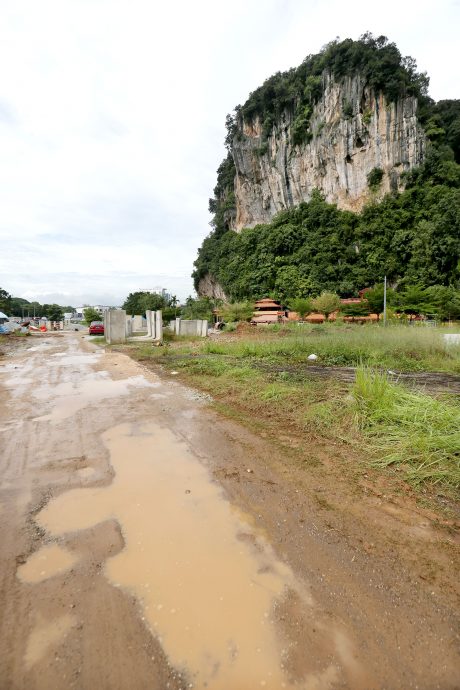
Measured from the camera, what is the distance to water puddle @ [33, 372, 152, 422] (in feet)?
17.2

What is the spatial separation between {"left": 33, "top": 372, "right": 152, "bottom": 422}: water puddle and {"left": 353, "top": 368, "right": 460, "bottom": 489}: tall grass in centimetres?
434

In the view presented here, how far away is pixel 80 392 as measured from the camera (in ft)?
21.3

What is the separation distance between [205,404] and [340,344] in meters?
7.11

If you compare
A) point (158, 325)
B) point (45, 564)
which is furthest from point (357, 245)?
point (45, 564)

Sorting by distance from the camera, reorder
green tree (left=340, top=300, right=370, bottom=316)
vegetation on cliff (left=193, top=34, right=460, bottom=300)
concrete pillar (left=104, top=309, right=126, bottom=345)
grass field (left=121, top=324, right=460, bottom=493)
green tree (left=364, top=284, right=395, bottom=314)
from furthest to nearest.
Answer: vegetation on cliff (left=193, top=34, right=460, bottom=300) → green tree (left=340, top=300, right=370, bottom=316) → green tree (left=364, top=284, right=395, bottom=314) → concrete pillar (left=104, top=309, right=126, bottom=345) → grass field (left=121, top=324, right=460, bottom=493)

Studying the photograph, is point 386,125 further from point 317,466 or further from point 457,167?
point 317,466

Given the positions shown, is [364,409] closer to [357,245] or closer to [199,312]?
[199,312]

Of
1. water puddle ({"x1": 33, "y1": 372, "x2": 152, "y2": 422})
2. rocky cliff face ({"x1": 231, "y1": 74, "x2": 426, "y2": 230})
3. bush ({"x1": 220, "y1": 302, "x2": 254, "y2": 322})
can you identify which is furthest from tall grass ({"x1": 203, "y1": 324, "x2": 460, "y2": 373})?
rocky cliff face ({"x1": 231, "y1": 74, "x2": 426, "y2": 230})

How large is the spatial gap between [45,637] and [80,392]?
5.41 meters

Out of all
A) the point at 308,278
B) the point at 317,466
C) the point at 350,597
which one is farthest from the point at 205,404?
the point at 308,278

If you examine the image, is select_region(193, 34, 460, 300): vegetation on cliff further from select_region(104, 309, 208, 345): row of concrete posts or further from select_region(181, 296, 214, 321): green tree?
select_region(104, 309, 208, 345): row of concrete posts

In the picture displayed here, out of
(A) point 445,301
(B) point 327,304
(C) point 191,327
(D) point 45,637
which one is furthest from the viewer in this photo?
(B) point 327,304

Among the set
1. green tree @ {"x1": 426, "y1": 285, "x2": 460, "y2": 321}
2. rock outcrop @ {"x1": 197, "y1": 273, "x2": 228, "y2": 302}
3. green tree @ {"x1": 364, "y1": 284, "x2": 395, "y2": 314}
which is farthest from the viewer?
rock outcrop @ {"x1": 197, "y1": 273, "x2": 228, "y2": 302}

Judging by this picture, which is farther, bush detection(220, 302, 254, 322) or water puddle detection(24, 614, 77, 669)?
bush detection(220, 302, 254, 322)
